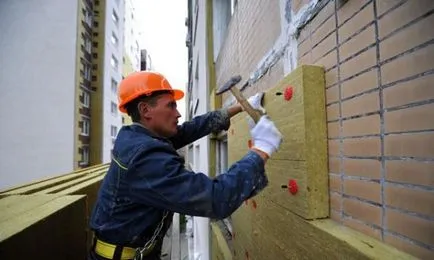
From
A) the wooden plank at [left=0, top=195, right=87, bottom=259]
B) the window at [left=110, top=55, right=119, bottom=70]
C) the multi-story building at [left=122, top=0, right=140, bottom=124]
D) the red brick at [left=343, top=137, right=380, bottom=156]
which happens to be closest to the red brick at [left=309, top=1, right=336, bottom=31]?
the red brick at [left=343, top=137, right=380, bottom=156]

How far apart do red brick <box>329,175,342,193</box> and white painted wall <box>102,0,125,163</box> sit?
67.8 feet

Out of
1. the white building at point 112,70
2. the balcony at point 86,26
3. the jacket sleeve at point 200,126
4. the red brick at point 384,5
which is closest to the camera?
the red brick at point 384,5

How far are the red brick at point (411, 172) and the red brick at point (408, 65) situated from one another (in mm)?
285

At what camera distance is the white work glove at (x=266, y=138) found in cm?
172

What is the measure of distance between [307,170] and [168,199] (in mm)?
696

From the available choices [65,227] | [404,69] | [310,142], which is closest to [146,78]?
[310,142]

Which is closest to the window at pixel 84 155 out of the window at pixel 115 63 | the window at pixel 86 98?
the window at pixel 86 98

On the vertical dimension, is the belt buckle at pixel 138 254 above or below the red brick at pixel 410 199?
below

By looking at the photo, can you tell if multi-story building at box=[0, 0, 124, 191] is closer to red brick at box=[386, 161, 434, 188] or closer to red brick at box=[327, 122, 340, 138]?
red brick at box=[327, 122, 340, 138]

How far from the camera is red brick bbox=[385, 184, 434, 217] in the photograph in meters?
0.99

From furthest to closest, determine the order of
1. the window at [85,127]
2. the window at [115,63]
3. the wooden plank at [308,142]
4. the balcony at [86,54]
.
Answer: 1. the window at [115,63]
2. the window at [85,127]
3. the balcony at [86,54]
4. the wooden plank at [308,142]

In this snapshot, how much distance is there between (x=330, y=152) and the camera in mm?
1617

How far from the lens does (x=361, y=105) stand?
133 centimetres

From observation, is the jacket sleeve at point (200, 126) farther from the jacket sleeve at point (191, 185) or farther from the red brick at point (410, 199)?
the red brick at point (410, 199)
